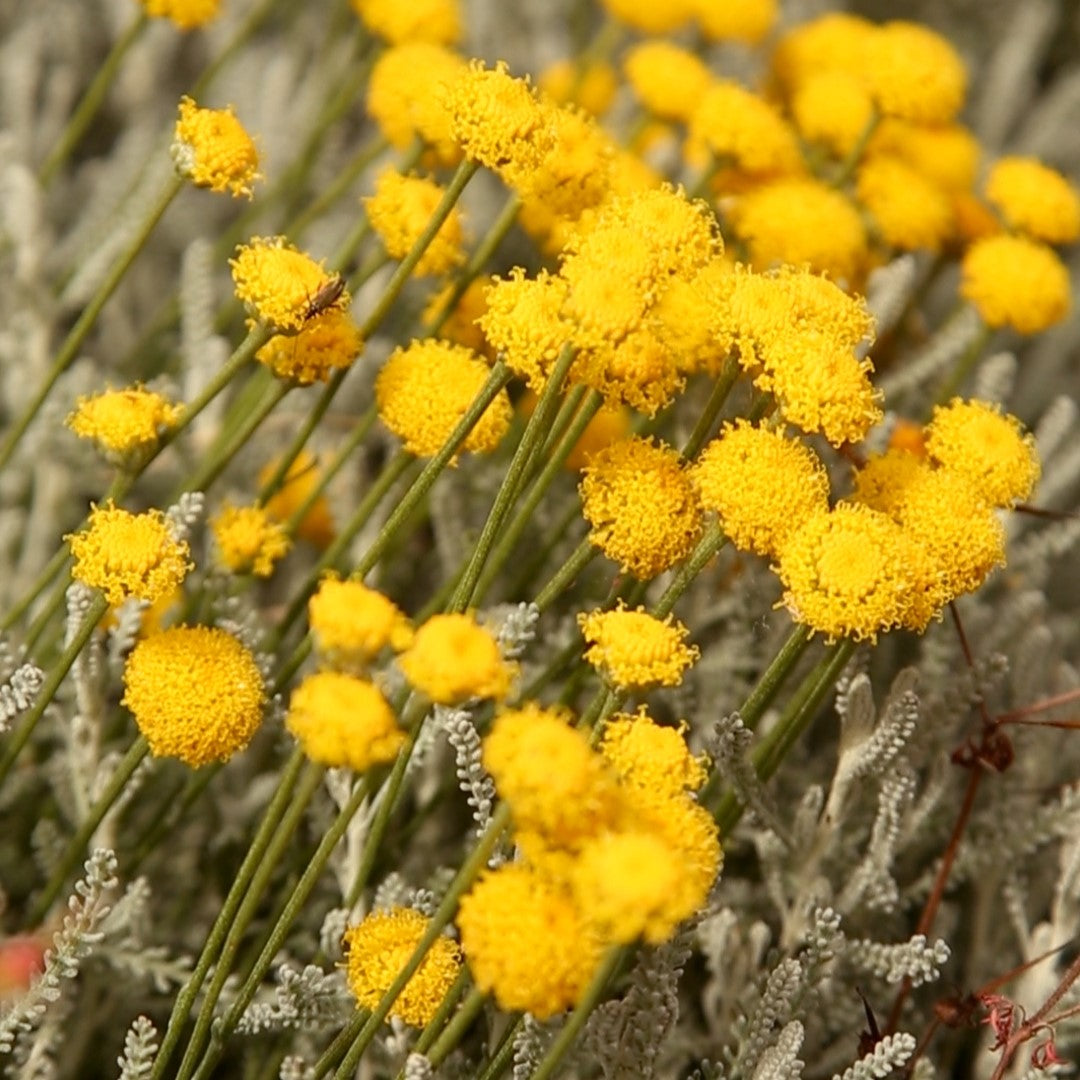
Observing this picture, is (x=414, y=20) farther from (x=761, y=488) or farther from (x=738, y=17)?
(x=761, y=488)

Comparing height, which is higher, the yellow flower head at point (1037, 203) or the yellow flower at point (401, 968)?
the yellow flower head at point (1037, 203)

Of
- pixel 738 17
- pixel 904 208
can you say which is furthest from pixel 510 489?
pixel 738 17

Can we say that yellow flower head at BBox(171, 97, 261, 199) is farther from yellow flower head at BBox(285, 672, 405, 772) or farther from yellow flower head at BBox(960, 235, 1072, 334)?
yellow flower head at BBox(960, 235, 1072, 334)

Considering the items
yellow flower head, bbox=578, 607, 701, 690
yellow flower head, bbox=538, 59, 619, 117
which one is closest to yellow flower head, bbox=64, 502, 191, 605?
yellow flower head, bbox=578, 607, 701, 690

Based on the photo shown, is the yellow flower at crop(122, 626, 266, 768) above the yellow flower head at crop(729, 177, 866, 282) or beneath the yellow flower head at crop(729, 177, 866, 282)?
beneath

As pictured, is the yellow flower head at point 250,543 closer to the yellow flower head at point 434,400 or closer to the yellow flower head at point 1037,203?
the yellow flower head at point 434,400

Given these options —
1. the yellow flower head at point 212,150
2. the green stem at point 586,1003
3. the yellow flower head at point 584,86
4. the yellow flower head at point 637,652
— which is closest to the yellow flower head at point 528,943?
the green stem at point 586,1003
